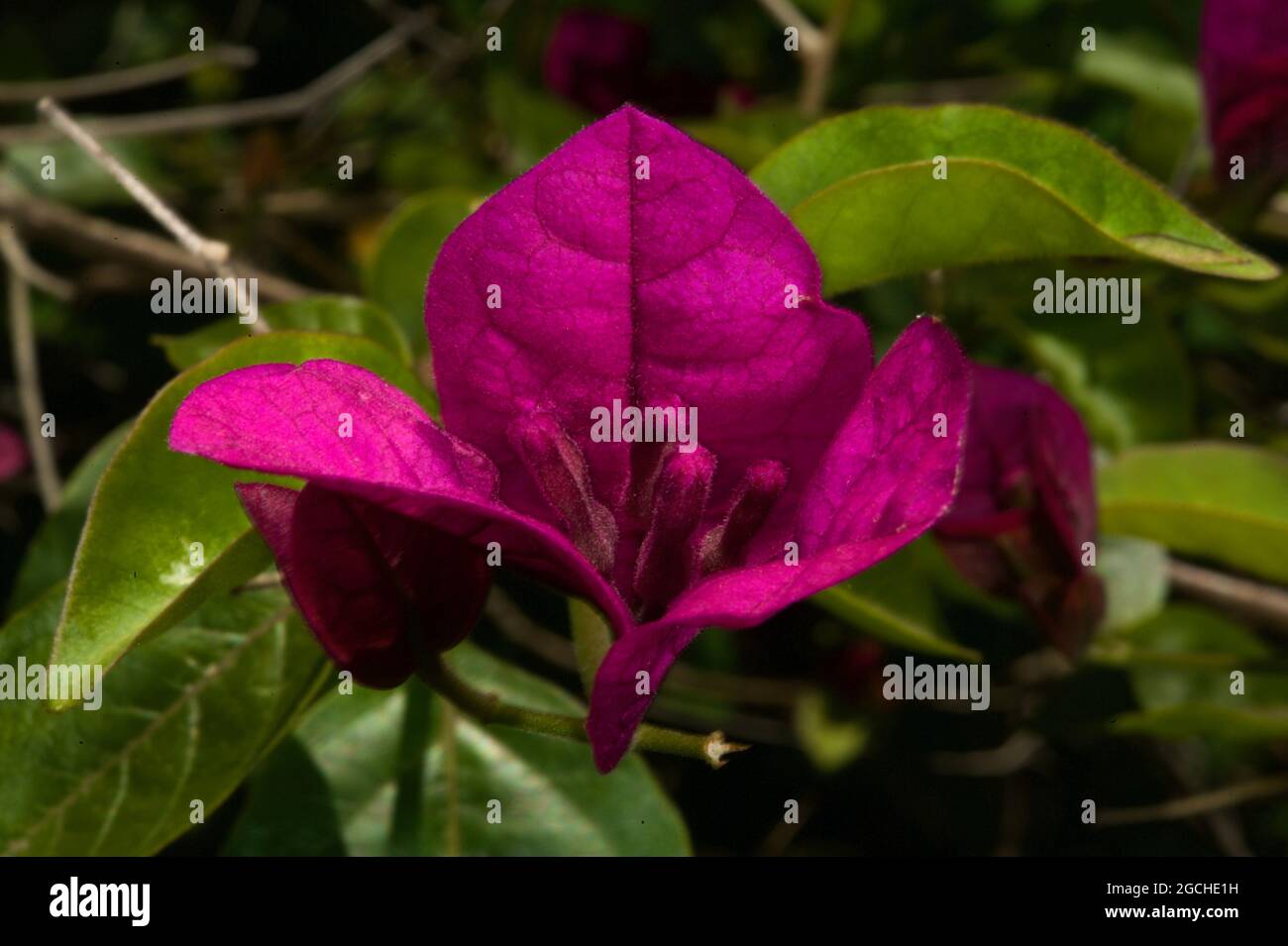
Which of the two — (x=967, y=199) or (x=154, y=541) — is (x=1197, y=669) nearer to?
(x=967, y=199)

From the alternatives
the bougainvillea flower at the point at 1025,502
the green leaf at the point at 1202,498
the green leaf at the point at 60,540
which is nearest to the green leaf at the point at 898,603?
the bougainvillea flower at the point at 1025,502

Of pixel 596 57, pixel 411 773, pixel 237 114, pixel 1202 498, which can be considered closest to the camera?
pixel 411 773

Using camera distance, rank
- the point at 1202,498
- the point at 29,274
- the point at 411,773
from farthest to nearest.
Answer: the point at 29,274 < the point at 1202,498 < the point at 411,773

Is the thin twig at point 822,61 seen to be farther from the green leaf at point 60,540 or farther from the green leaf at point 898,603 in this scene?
the green leaf at point 60,540

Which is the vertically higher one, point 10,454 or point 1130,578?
point 10,454

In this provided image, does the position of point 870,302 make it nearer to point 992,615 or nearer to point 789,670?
point 992,615

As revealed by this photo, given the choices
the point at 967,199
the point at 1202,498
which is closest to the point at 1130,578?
the point at 1202,498

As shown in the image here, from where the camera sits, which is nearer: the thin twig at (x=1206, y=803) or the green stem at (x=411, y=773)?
the green stem at (x=411, y=773)
